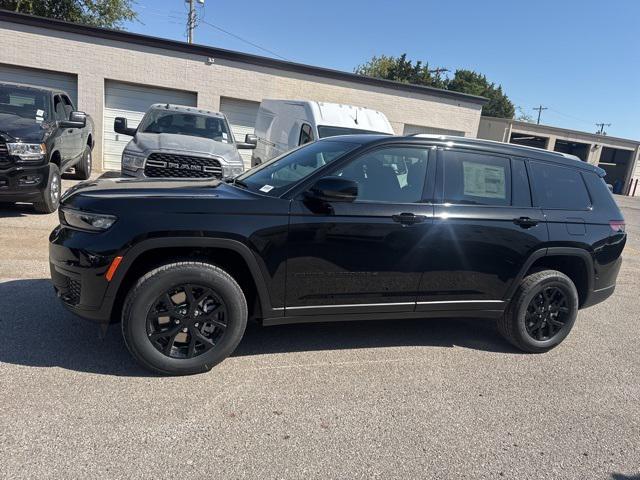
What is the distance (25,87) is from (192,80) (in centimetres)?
660

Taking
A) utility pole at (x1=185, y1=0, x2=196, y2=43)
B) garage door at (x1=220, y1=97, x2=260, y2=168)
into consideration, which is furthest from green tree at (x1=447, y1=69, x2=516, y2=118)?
garage door at (x1=220, y1=97, x2=260, y2=168)

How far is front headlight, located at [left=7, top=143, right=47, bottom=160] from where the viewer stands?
6804 millimetres

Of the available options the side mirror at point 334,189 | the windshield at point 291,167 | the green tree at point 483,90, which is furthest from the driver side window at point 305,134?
the green tree at point 483,90

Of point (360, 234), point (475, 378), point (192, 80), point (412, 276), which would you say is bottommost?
point (475, 378)

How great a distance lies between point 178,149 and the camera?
7.14 metres

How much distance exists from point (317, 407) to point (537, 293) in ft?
7.77

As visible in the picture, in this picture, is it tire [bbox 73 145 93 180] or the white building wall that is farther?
the white building wall

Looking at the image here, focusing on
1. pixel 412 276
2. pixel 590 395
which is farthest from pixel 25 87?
pixel 590 395

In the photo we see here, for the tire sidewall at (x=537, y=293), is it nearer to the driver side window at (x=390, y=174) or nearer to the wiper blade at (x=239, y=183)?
the driver side window at (x=390, y=174)

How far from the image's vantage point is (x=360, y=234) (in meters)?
3.67

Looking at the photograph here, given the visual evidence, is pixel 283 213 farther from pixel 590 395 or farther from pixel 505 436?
pixel 590 395

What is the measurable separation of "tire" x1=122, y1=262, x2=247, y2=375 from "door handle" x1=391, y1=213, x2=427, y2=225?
1.32 meters

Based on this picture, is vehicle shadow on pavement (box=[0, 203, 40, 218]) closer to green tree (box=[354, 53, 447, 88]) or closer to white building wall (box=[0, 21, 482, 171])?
white building wall (box=[0, 21, 482, 171])

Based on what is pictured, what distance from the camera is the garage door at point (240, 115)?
1521 cm
